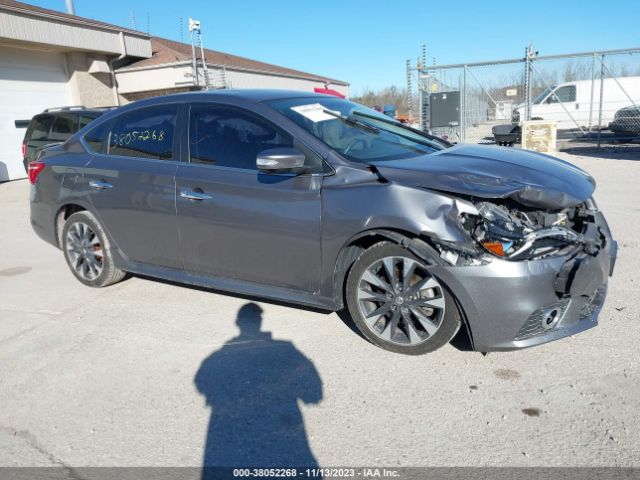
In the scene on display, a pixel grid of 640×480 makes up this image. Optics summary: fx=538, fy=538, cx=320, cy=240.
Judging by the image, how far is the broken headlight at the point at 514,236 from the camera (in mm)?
3045

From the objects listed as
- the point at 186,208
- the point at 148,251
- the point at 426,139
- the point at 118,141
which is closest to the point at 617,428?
the point at 426,139

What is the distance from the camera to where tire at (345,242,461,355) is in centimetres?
322

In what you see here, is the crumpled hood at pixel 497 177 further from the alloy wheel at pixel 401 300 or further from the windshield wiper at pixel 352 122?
the windshield wiper at pixel 352 122

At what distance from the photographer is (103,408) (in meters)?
3.09

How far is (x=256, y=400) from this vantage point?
10.1 feet

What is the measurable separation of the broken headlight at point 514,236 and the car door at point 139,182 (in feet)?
7.64

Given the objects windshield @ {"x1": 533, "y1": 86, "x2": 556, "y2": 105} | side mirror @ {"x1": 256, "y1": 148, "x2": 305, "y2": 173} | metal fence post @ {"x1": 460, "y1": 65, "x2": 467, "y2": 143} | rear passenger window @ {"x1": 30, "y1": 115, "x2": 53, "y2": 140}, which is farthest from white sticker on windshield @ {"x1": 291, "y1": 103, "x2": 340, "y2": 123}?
windshield @ {"x1": 533, "y1": 86, "x2": 556, "y2": 105}

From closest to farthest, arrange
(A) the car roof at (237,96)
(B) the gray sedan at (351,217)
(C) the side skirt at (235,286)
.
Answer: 1. (B) the gray sedan at (351,217)
2. (C) the side skirt at (235,286)
3. (A) the car roof at (237,96)

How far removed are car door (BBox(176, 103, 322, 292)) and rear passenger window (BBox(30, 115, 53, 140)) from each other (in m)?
8.25

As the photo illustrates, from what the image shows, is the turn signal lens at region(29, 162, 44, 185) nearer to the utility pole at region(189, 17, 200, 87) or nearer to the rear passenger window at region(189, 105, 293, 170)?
the rear passenger window at region(189, 105, 293, 170)

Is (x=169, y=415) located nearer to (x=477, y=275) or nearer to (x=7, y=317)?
(x=477, y=275)

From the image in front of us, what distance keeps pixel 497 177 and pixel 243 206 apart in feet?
5.61

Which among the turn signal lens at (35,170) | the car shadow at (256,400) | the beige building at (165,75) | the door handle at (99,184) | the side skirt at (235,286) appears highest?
the beige building at (165,75)

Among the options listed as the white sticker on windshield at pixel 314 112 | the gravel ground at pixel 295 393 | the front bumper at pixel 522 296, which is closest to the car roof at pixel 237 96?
the white sticker on windshield at pixel 314 112
